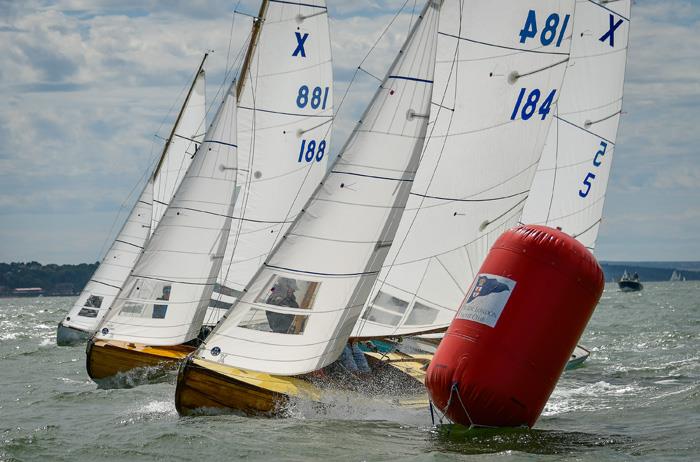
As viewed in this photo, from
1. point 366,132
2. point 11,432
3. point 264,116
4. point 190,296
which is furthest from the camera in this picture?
point 264,116

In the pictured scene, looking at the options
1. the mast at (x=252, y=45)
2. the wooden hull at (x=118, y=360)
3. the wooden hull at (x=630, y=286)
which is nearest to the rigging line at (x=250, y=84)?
the mast at (x=252, y=45)

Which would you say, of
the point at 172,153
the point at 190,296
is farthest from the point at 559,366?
the point at 172,153

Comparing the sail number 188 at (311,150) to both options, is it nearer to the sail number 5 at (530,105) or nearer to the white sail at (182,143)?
the white sail at (182,143)

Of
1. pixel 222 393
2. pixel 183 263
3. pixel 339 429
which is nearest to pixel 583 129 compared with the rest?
pixel 183 263

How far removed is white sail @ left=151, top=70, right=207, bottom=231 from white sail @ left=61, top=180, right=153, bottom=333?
69cm

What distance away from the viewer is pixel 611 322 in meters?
41.2

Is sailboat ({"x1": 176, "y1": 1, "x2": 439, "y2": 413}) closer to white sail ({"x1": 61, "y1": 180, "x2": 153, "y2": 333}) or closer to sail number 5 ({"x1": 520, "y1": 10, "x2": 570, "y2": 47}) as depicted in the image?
sail number 5 ({"x1": 520, "y1": 10, "x2": 570, "y2": 47})

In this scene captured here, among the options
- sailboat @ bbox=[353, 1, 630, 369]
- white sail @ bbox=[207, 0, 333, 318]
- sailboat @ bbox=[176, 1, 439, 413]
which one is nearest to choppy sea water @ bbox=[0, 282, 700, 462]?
sailboat @ bbox=[176, 1, 439, 413]

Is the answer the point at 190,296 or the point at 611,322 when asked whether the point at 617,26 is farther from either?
the point at 611,322

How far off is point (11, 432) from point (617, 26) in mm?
14595

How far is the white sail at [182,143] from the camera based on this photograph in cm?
2806

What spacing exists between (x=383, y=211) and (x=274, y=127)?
7.49m

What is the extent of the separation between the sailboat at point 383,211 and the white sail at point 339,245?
0.05 feet

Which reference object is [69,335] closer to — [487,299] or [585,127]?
[585,127]
